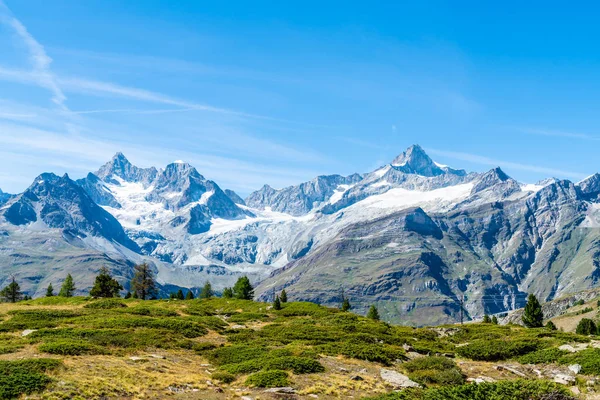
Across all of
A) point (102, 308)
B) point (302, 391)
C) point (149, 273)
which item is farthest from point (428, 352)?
point (149, 273)

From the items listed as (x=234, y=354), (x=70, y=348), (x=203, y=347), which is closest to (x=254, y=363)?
(x=234, y=354)

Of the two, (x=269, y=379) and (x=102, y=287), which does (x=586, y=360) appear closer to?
(x=269, y=379)

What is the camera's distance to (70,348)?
3297 cm

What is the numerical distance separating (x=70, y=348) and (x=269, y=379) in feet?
46.8

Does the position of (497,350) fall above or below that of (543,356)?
below

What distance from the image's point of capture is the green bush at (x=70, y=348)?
107 feet

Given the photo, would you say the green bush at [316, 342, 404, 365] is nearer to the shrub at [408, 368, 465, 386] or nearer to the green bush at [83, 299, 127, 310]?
the shrub at [408, 368, 465, 386]

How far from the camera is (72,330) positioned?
136 feet

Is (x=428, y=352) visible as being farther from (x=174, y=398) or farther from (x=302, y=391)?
(x=174, y=398)

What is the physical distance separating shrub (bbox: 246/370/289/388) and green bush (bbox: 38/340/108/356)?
38.6 feet

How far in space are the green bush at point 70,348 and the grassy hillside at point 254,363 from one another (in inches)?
3.0

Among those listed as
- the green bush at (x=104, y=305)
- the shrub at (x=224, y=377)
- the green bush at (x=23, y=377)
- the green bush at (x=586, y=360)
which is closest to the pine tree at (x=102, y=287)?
the green bush at (x=104, y=305)

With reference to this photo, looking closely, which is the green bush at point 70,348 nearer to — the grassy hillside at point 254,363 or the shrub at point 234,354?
the grassy hillside at point 254,363

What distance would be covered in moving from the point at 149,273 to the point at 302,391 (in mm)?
97653
